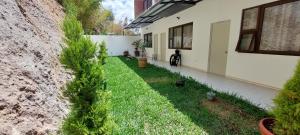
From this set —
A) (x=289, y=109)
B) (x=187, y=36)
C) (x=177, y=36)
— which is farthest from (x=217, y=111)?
(x=177, y=36)

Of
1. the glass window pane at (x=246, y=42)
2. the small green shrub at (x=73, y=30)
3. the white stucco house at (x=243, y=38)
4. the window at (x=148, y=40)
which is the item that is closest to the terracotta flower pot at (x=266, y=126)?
→ the small green shrub at (x=73, y=30)

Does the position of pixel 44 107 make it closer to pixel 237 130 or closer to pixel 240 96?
pixel 237 130

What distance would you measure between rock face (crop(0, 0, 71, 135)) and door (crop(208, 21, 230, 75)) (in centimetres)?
550

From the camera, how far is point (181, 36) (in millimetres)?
9898

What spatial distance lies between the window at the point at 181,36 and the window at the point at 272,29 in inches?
137

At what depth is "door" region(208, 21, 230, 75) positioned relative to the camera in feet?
21.3

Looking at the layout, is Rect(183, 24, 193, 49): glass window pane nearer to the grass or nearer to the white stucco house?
the white stucco house

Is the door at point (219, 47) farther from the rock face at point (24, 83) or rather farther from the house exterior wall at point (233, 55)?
the rock face at point (24, 83)

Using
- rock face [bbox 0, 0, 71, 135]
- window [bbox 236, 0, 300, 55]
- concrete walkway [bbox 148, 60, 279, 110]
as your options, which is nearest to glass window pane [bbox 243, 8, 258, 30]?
window [bbox 236, 0, 300, 55]

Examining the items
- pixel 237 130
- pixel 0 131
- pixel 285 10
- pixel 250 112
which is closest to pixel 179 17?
pixel 285 10

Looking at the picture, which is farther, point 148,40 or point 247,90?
point 148,40

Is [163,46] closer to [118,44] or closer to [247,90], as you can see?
[118,44]

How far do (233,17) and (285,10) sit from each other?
5.50ft

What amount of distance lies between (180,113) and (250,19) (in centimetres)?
376
